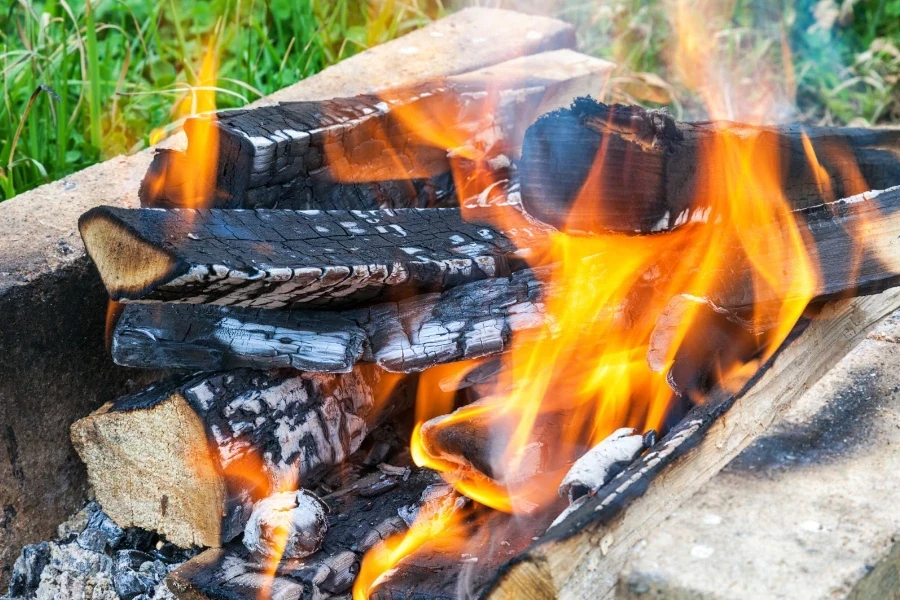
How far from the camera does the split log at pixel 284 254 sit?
1.57m

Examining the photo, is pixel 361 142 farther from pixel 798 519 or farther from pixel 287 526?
pixel 798 519

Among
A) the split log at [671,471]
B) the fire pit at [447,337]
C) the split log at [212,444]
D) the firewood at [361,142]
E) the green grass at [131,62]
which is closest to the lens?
the split log at [671,471]

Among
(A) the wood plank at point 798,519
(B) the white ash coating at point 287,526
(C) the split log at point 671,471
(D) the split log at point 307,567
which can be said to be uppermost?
(A) the wood plank at point 798,519

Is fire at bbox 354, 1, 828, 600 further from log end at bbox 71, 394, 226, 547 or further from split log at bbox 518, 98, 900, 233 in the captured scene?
log end at bbox 71, 394, 226, 547

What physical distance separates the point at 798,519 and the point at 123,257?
1.15 m

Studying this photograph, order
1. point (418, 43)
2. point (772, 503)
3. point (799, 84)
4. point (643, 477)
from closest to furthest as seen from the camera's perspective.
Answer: point (772, 503) < point (643, 477) < point (418, 43) < point (799, 84)

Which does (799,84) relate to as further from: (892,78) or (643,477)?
(643,477)

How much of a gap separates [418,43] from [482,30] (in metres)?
0.25

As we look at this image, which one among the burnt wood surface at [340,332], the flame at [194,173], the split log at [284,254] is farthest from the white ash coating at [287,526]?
the flame at [194,173]

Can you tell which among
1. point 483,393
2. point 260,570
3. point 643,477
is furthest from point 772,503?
point 260,570

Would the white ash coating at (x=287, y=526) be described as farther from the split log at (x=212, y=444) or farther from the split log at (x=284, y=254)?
the split log at (x=284, y=254)

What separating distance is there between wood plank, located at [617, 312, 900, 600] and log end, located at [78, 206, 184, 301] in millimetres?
882

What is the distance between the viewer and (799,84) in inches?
178

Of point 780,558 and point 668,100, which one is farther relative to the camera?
point 668,100
